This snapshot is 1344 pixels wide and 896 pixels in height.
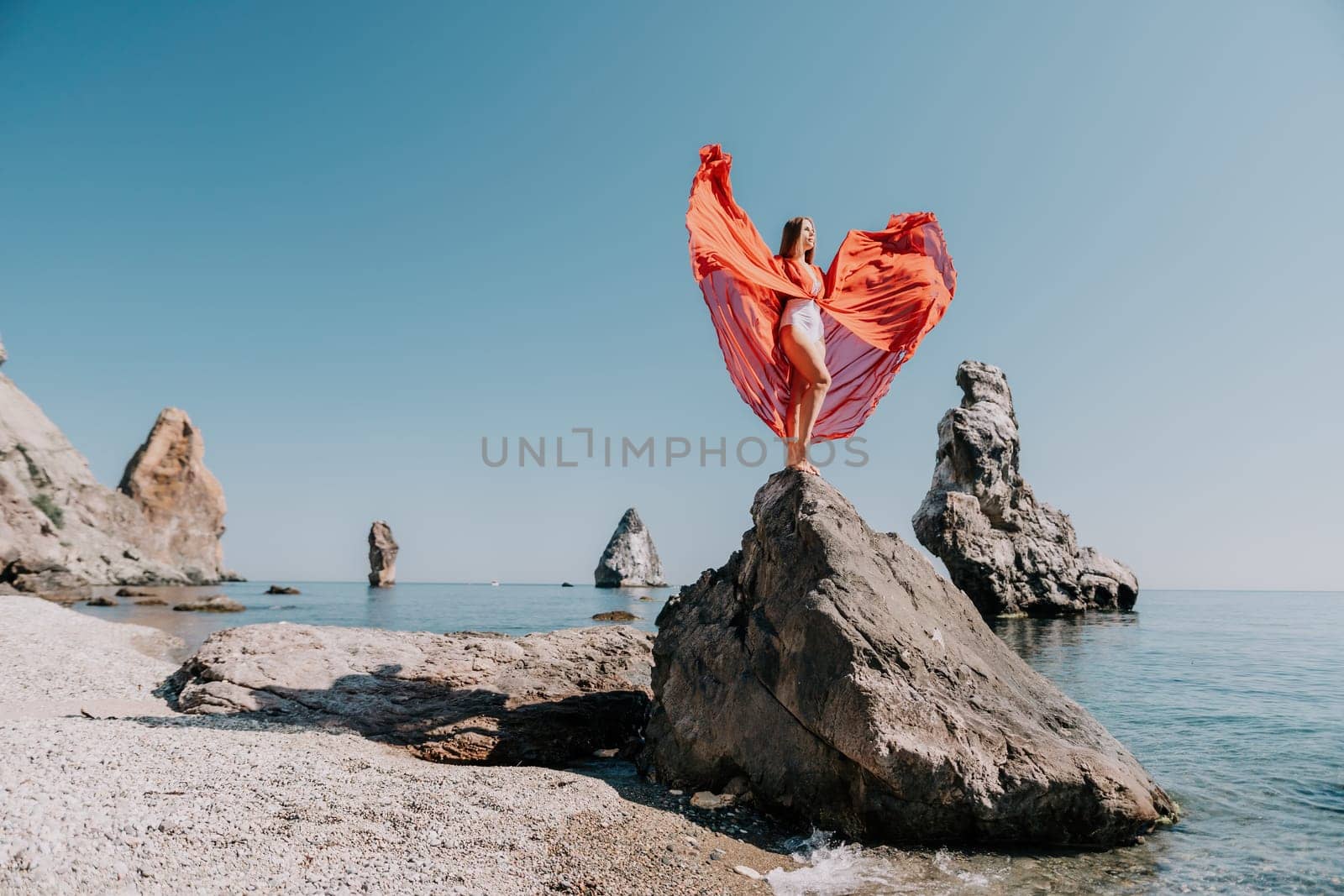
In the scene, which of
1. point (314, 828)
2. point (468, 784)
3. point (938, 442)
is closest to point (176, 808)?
point (314, 828)

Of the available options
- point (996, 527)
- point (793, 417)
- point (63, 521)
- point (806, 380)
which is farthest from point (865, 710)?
point (63, 521)

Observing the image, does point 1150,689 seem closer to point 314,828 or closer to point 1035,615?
point 314,828

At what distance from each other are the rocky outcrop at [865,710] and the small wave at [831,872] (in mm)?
277

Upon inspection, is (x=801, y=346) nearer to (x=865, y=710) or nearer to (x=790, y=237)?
(x=790, y=237)

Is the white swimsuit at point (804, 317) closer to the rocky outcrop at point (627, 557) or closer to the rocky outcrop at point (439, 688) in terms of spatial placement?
the rocky outcrop at point (439, 688)

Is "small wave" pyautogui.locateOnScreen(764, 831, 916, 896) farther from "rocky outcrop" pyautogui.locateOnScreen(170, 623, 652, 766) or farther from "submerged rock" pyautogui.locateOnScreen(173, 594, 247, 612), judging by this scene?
"submerged rock" pyautogui.locateOnScreen(173, 594, 247, 612)

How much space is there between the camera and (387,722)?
7.75m

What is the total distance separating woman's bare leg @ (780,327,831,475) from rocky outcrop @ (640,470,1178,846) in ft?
1.52

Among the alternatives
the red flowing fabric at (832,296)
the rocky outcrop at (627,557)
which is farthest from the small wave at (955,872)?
the rocky outcrop at (627,557)

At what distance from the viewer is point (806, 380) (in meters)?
7.56

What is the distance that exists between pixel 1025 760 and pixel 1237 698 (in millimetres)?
9664

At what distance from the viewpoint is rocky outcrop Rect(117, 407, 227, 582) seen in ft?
240

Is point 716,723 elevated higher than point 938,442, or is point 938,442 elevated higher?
point 938,442

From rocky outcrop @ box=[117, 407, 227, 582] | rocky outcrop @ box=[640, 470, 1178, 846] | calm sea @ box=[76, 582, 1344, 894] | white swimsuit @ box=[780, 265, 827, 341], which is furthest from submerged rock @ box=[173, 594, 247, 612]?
rocky outcrop @ box=[117, 407, 227, 582]
